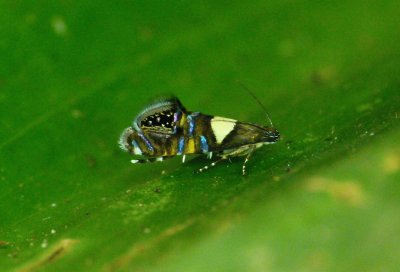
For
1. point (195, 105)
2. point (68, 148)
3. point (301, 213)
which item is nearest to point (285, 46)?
point (195, 105)

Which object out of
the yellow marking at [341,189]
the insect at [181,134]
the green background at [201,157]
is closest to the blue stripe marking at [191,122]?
the insect at [181,134]

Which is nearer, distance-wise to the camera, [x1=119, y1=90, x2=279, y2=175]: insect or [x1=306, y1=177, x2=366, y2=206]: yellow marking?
[x1=306, y1=177, x2=366, y2=206]: yellow marking

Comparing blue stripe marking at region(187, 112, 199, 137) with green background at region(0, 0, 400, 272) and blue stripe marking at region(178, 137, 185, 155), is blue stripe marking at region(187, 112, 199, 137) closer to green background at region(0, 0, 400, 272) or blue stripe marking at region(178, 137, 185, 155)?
blue stripe marking at region(178, 137, 185, 155)

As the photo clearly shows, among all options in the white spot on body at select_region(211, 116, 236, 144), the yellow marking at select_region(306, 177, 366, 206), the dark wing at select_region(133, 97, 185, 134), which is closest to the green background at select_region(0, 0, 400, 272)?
the yellow marking at select_region(306, 177, 366, 206)

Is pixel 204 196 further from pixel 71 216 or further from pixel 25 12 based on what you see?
pixel 25 12

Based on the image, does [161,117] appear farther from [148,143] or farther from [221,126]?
[221,126]

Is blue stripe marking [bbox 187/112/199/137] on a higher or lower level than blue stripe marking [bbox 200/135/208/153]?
higher

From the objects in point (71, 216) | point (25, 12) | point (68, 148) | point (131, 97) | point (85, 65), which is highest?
point (25, 12)
